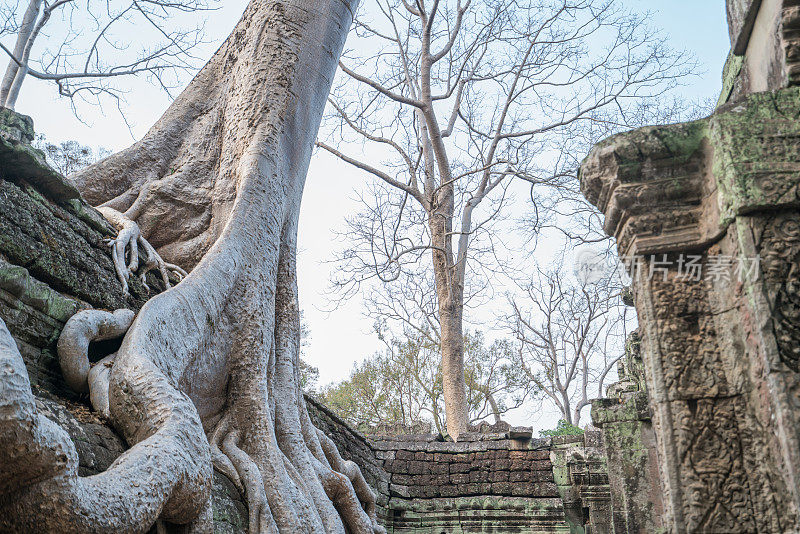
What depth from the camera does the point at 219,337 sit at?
4.15 m

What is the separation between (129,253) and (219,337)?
38.8 inches

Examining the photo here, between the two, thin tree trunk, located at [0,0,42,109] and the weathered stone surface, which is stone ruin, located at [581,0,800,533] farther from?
thin tree trunk, located at [0,0,42,109]

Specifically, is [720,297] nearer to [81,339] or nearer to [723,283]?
[723,283]

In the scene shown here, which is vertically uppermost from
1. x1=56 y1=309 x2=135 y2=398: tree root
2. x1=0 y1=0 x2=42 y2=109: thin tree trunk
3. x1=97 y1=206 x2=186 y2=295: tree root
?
x1=0 y1=0 x2=42 y2=109: thin tree trunk

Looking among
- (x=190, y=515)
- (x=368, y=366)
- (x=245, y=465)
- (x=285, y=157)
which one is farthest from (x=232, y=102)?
(x=368, y=366)

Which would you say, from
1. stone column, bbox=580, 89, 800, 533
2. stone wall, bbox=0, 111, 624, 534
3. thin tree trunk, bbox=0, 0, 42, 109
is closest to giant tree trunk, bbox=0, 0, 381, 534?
stone wall, bbox=0, 111, 624, 534

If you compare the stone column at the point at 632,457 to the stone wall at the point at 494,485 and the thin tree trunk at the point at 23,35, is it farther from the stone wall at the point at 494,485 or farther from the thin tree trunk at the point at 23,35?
the thin tree trunk at the point at 23,35

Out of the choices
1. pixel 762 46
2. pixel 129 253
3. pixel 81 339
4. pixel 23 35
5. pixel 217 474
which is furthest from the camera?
pixel 23 35

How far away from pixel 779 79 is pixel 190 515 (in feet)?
8.70

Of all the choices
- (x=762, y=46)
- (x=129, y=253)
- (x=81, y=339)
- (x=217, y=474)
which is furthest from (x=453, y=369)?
(x=762, y=46)

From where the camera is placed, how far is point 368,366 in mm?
20859

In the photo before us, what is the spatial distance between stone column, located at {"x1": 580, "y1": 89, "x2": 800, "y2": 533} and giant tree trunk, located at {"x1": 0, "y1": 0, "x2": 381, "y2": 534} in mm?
1750

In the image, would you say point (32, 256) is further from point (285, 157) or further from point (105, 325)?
point (285, 157)

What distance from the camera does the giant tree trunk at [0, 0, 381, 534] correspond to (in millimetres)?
1955
